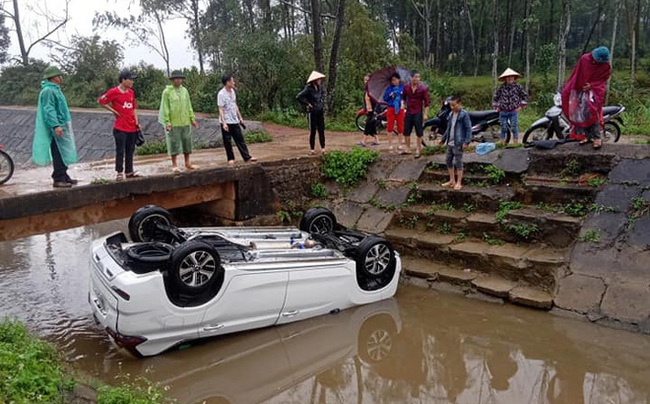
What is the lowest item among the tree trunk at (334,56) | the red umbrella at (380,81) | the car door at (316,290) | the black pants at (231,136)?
the car door at (316,290)

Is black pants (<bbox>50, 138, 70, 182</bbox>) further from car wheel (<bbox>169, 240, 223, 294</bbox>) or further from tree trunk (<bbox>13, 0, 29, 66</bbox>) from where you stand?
tree trunk (<bbox>13, 0, 29, 66</bbox>)

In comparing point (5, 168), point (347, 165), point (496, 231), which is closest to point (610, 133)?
point (496, 231)

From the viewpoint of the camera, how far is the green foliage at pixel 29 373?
342 centimetres

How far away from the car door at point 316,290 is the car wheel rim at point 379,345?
65 centimetres

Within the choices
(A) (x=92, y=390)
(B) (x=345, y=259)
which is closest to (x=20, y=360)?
(A) (x=92, y=390)

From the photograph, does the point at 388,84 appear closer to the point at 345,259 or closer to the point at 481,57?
the point at 345,259

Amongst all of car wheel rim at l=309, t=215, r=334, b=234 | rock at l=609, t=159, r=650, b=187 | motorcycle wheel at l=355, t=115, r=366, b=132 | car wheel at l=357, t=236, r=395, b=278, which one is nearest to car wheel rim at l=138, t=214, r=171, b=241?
car wheel rim at l=309, t=215, r=334, b=234

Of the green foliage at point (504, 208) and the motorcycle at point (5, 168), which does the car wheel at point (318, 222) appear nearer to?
the green foliage at point (504, 208)

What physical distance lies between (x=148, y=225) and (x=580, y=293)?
5.51 m

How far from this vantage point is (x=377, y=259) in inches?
258

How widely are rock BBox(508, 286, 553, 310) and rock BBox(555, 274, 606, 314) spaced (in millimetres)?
116

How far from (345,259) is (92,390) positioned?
3193mm

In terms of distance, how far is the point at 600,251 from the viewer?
6.58 meters

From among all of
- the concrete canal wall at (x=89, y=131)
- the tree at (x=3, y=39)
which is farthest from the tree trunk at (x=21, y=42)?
the concrete canal wall at (x=89, y=131)
